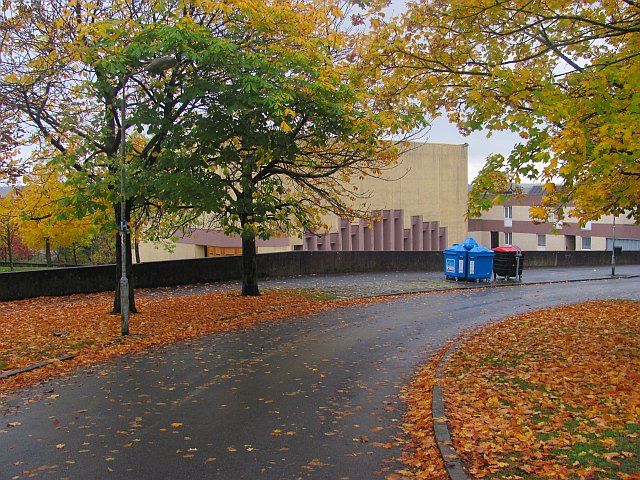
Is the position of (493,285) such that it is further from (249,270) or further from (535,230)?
(535,230)

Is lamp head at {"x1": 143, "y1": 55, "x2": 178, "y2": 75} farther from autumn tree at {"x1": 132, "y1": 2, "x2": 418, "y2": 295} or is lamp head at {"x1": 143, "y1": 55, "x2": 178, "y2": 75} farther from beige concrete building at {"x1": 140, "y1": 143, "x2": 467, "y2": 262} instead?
beige concrete building at {"x1": 140, "y1": 143, "x2": 467, "y2": 262}

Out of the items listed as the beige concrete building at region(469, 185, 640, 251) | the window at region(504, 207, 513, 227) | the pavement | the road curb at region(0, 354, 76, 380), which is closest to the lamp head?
the road curb at region(0, 354, 76, 380)

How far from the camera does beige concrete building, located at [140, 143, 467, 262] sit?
4003cm

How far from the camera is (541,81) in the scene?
8945 mm

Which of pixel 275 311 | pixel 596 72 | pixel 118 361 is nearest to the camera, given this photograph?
pixel 596 72

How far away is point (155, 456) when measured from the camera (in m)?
5.61

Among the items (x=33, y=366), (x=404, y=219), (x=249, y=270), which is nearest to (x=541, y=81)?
(x=33, y=366)

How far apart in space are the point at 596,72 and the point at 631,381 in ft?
14.6

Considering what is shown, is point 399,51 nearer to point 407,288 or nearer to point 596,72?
point 596,72

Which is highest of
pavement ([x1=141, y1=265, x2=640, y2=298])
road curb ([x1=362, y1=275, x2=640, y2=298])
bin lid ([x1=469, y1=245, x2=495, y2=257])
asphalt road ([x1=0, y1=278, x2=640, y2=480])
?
bin lid ([x1=469, y1=245, x2=495, y2=257])

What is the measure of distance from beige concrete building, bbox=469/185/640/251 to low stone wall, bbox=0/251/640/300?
17.3 meters

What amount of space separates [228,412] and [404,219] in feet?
128

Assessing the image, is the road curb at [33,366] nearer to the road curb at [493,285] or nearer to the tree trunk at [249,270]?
the tree trunk at [249,270]

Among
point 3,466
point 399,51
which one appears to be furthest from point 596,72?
point 3,466
